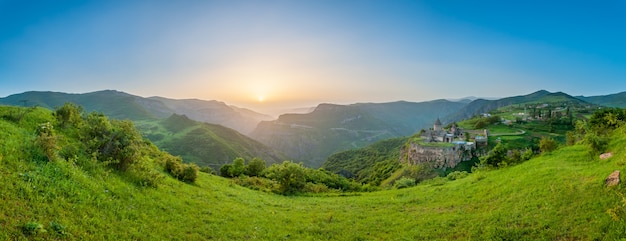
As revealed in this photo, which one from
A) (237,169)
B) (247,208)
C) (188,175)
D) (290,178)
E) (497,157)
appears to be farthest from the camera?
(237,169)

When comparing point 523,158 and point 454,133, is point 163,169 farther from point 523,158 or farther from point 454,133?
point 454,133

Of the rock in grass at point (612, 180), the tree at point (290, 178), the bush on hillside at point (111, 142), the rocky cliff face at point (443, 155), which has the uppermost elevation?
the bush on hillside at point (111, 142)

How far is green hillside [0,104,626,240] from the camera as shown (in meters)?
10.1

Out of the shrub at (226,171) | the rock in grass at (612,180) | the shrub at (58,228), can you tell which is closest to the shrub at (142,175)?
the shrub at (58,228)

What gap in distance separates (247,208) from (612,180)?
1901cm

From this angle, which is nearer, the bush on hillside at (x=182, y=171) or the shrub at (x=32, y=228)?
the shrub at (x=32, y=228)

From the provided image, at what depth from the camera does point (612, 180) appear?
13.6 m

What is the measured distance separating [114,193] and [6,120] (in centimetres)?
859

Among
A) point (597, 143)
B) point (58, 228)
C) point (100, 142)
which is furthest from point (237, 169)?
point (597, 143)

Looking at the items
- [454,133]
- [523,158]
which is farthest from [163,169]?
[454,133]

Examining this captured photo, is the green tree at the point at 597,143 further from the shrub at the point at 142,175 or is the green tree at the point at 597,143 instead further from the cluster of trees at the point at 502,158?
the shrub at the point at 142,175

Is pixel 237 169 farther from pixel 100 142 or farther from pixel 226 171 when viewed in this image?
pixel 100 142

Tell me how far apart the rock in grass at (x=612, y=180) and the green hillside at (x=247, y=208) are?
9.6 inches

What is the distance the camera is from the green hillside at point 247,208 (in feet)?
33.3
